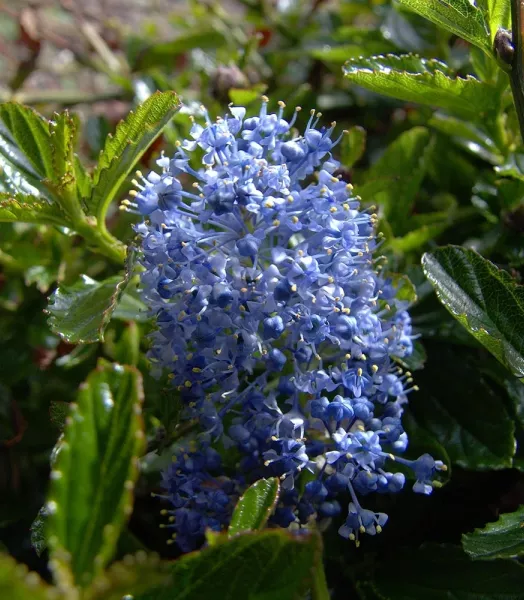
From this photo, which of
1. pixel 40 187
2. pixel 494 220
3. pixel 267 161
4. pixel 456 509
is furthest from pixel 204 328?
pixel 494 220

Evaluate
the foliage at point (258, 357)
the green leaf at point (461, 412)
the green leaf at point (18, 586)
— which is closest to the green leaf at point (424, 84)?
the foliage at point (258, 357)

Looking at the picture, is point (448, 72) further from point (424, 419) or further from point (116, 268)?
point (116, 268)

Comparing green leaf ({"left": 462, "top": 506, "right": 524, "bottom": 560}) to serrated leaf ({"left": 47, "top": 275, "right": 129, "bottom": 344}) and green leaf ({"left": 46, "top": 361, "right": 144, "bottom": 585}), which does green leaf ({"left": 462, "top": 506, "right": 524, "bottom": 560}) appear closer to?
green leaf ({"left": 46, "top": 361, "right": 144, "bottom": 585})

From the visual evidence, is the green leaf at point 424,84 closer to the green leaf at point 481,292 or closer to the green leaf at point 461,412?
the green leaf at point 481,292

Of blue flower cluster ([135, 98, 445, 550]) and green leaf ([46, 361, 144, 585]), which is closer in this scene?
green leaf ([46, 361, 144, 585])

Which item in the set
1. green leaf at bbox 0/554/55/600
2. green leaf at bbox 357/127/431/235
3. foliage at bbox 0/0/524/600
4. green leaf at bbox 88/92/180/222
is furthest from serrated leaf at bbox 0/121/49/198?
green leaf at bbox 0/554/55/600

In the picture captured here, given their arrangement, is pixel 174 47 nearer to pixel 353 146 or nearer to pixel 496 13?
pixel 353 146
